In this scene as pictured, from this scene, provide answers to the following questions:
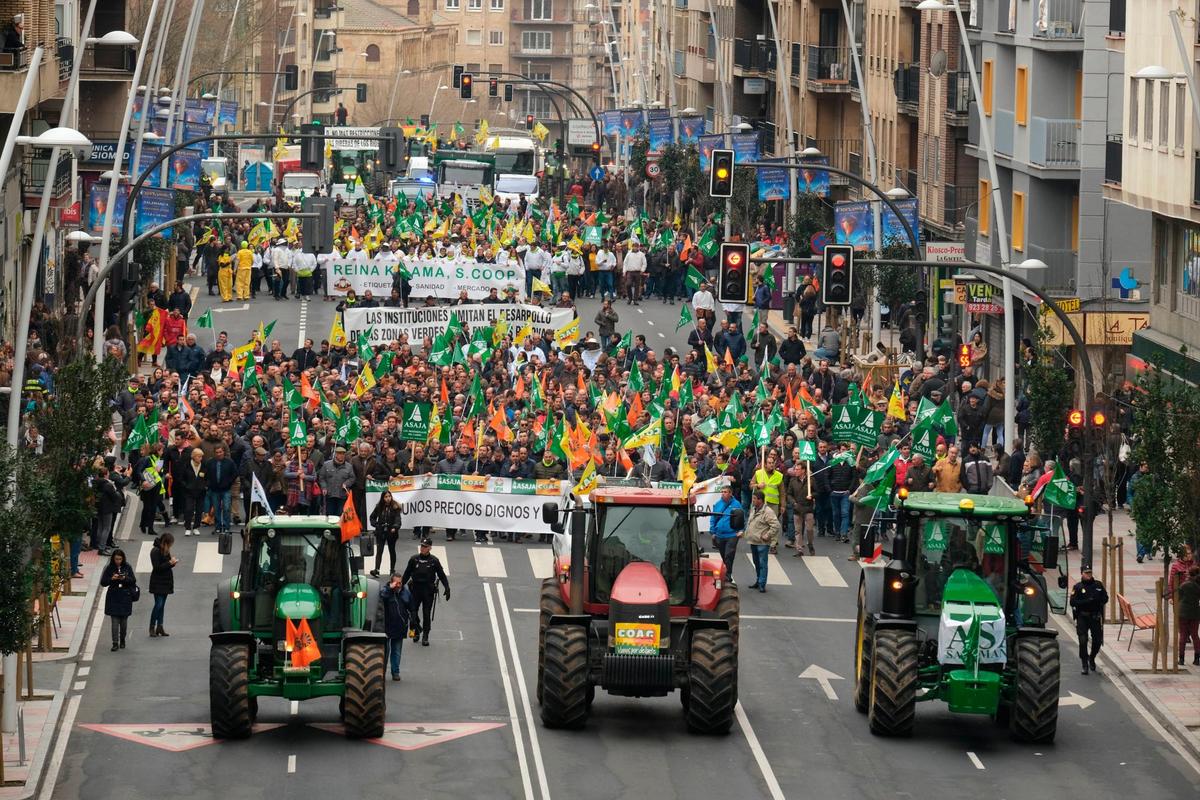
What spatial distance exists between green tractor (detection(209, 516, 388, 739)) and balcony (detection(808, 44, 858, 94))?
5825 centimetres

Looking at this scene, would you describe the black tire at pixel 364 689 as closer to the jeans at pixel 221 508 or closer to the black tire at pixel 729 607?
the black tire at pixel 729 607

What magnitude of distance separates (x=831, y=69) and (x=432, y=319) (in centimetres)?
3255

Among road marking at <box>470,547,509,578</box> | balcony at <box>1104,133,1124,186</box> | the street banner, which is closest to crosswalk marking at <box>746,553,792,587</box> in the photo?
road marking at <box>470,547,509,578</box>

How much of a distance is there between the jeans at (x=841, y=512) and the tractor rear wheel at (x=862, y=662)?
1070 cm

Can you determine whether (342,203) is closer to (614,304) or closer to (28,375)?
(614,304)

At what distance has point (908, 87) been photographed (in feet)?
231

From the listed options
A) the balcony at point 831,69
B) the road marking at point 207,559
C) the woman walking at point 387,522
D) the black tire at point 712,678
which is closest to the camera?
the black tire at point 712,678

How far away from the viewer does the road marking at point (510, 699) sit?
2338cm

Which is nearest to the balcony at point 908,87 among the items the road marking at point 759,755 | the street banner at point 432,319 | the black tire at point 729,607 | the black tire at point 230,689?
the street banner at point 432,319

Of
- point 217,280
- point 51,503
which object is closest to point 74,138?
point 51,503

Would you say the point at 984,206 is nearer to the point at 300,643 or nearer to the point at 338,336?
the point at 338,336

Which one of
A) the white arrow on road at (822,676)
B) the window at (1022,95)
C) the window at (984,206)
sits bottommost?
the white arrow on road at (822,676)

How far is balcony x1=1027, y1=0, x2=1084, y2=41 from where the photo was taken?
53.3 metres

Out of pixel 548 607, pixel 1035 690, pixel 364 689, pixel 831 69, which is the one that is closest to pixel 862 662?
pixel 1035 690
